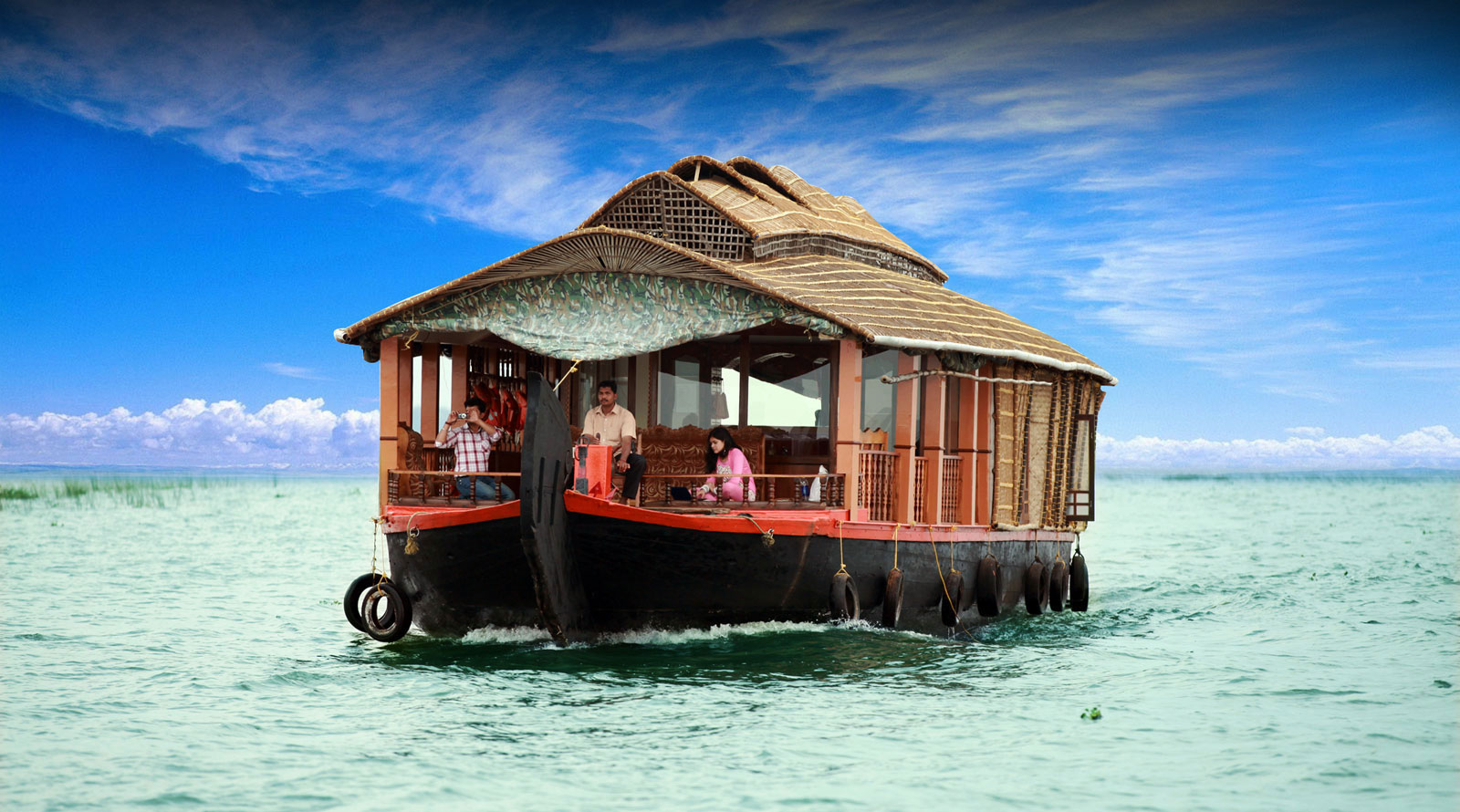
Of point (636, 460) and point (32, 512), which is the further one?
point (32, 512)

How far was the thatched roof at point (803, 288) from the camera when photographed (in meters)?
9.37

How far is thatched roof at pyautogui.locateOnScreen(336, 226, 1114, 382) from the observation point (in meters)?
9.37

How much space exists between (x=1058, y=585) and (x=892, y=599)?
345 cm

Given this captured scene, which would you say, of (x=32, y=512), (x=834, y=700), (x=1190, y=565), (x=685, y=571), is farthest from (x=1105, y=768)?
(x=32, y=512)

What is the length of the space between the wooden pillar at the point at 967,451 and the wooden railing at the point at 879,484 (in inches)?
38.8

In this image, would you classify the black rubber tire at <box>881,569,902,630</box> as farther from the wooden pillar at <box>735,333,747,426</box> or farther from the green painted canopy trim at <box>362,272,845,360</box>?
the wooden pillar at <box>735,333,747,426</box>

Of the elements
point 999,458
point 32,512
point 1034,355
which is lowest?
point 32,512

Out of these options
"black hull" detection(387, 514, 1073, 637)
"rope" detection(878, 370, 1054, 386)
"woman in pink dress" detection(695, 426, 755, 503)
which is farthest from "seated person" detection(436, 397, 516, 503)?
"rope" detection(878, 370, 1054, 386)

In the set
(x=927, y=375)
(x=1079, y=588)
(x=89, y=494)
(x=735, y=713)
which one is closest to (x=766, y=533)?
(x=735, y=713)

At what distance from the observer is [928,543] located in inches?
406

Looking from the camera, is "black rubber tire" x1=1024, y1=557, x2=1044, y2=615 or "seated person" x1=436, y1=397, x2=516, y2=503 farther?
"black rubber tire" x1=1024, y1=557, x2=1044, y2=615

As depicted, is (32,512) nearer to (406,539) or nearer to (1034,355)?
(406,539)

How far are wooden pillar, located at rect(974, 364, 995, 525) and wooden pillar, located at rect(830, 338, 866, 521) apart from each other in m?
2.05

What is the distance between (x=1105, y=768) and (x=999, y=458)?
4.98 m
